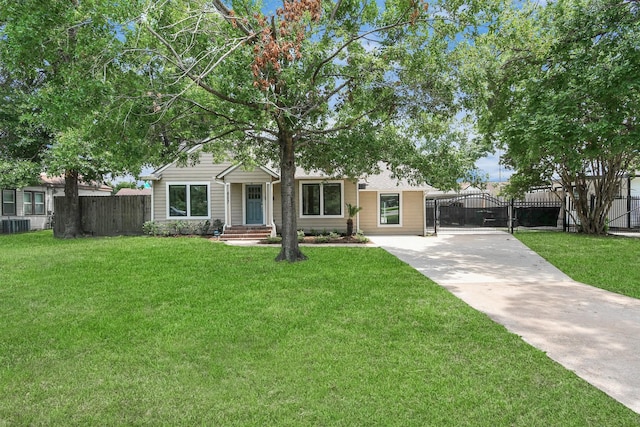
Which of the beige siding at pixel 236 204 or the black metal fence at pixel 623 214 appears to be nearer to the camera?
the beige siding at pixel 236 204

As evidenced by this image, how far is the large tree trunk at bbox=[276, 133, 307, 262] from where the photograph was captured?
9.07 metres

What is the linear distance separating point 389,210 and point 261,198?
18.7 feet

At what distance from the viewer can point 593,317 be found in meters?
4.65

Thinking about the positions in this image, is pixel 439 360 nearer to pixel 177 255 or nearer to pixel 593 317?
pixel 593 317

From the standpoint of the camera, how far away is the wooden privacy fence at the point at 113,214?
1648cm

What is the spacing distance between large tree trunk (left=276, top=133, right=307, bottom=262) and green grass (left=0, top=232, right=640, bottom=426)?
2521 millimetres

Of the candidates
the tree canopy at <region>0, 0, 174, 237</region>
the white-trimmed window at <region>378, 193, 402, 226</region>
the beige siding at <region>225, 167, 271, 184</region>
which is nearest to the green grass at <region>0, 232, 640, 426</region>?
the tree canopy at <region>0, 0, 174, 237</region>

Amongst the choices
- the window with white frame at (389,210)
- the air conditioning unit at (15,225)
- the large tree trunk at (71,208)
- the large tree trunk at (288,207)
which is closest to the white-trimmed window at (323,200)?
the window with white frame at (389,210)

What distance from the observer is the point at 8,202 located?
19625 millimetres

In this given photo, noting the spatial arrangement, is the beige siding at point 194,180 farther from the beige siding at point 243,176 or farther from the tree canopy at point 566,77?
the tree canopy at point 566,77

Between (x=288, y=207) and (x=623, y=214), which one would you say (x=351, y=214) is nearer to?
(x=288, y=207)

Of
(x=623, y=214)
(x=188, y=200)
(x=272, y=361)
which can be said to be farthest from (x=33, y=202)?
(x=623, y=214)

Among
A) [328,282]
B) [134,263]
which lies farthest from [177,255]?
[328,282]

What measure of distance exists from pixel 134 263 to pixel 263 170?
289 inches
